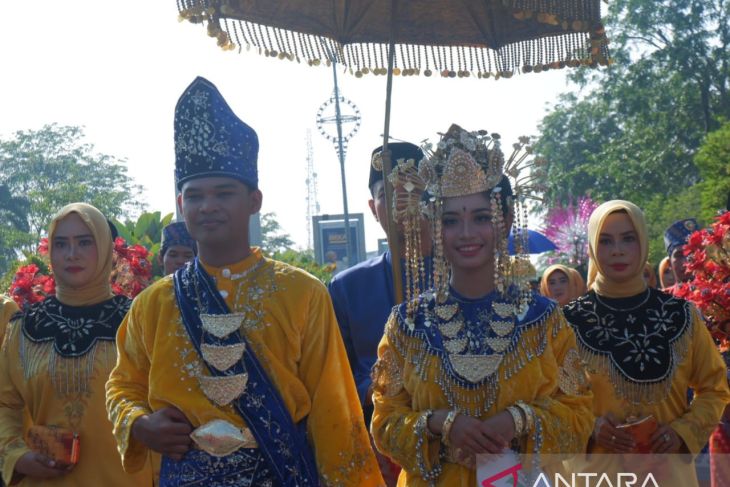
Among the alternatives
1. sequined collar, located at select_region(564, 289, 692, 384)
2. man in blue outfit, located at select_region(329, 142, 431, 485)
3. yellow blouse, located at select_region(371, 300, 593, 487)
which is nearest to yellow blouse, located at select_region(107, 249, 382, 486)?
yellow blouse, located at select_region(371, 300, 593, 487)

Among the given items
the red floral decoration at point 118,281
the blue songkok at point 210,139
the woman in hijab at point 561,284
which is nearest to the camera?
the blue songkok at point 210,139

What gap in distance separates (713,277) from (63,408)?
12.5ft

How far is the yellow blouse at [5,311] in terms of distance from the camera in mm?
6695

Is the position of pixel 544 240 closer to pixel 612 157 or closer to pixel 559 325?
pixel 559 325

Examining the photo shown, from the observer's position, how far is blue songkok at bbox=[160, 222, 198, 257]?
7715mm

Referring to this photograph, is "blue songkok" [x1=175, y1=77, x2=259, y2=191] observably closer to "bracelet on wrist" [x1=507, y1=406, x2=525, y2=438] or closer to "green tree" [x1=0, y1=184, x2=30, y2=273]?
"bracelet on wrist" [x1=507, y1=406, x2=525, y2=438]

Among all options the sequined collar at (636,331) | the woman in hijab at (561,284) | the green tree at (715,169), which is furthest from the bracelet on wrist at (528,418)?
the green tree at (715,169)

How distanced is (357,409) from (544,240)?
28.1 ft

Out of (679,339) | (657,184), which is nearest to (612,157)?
(657,184)

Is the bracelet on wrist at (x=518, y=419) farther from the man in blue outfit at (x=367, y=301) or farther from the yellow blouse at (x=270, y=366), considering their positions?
the man in blue outfit at (x=367, y=301)

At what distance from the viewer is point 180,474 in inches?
162

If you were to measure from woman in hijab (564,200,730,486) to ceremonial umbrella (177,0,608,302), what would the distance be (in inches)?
37.7

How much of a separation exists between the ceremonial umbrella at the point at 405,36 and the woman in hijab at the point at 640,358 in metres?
0.96

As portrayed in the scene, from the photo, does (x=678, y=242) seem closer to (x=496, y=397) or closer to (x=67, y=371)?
(x=496, y=397)
